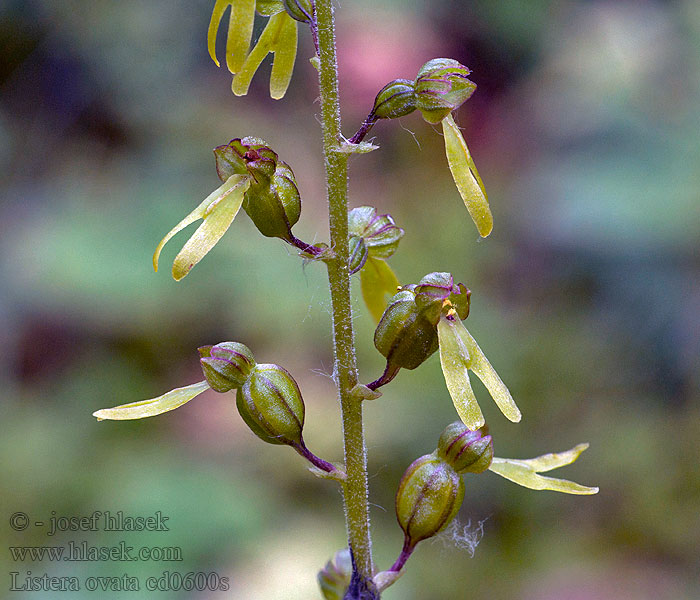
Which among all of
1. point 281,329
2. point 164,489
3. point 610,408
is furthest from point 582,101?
point 164,489

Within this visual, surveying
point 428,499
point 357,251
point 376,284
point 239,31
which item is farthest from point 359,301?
point 239,31

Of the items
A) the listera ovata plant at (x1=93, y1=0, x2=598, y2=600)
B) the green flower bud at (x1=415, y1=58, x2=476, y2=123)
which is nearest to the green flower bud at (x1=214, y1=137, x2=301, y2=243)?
the listera ovata plant at (x1=93, y1=0, x2=598, y2=600)

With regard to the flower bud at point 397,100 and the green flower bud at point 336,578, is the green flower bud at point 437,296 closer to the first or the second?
the flower bud at point 397,100

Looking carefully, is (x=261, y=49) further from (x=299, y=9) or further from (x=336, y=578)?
(x=336, y=578)

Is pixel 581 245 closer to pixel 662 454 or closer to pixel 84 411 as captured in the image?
pixel 662 454

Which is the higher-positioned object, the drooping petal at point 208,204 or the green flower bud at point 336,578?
the drooping petal at point 208,204

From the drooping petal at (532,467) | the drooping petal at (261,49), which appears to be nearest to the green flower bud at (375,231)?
the drooping petal at (261,49)

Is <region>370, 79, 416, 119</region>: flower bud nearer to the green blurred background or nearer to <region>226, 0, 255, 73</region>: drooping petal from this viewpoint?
<region>226, 0, 255, 73</region>: drooping petal
